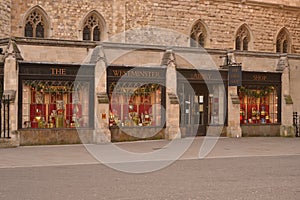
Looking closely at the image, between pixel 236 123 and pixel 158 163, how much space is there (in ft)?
37.5

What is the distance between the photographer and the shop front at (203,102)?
25969 millimetres

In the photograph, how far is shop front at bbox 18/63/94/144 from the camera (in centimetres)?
2178

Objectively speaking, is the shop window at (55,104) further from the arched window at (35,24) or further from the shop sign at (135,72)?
the arched window at (35,24)

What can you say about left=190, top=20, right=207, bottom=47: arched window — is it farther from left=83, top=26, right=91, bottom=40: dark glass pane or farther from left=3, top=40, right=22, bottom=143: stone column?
left=3, top=40, right=22, bottom=143: stone column

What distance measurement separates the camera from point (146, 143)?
22859 mm

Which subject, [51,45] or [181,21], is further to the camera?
[181,21]

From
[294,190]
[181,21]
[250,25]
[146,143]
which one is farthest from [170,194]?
[250,25]

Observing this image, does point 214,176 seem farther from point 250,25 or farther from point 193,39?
point 250,25

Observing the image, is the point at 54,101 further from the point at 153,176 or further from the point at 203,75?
the point at 153,176

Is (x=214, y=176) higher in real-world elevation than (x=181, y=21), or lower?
lower

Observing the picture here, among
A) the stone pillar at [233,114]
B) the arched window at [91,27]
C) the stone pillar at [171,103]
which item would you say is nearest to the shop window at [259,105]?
the stone pillar at [233,114]

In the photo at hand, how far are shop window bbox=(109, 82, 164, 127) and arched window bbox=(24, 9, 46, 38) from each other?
23.3 ft

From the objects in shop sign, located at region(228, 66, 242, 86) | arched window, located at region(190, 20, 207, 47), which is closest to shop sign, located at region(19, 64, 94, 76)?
shop sign, located at region(228, 66, 242, 86)

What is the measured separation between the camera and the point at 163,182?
39.4 feet
